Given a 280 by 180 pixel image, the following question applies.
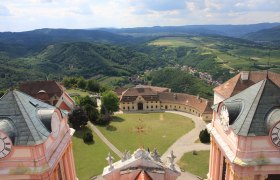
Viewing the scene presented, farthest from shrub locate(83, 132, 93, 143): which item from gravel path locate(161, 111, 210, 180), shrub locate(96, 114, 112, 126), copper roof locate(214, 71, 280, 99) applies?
copper roof locate(214, 71, 280, 99)

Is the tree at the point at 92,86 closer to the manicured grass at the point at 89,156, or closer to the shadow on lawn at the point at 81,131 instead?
the shadow on lawn at the point at 81,131

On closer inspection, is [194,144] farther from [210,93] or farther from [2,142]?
[210,93]

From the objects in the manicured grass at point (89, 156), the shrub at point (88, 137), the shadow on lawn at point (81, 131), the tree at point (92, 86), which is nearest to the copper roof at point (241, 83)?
the manicured grass at point (89, 156)

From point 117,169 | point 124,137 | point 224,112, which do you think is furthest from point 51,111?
point 124,137

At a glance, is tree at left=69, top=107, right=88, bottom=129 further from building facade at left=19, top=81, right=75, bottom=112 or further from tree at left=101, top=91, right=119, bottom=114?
tree at left=101, top=91, right=119, bottom=114

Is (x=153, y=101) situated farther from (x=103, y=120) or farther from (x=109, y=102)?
(x=103, y=120)

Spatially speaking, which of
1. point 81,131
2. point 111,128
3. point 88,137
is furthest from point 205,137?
point 81,131
